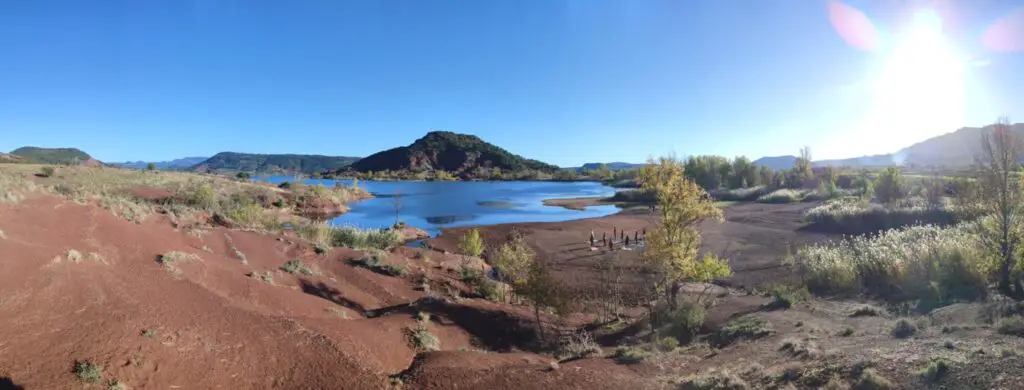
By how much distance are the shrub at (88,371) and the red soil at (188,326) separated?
9 cm

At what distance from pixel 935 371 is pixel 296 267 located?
17.1m

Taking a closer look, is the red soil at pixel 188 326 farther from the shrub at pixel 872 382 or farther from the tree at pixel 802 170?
the tree at pixel 802 170

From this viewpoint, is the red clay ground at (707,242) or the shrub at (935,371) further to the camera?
the red clay ground at (707,242)

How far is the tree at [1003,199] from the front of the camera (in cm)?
1251

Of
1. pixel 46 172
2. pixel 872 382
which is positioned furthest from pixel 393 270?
pixel 46 172

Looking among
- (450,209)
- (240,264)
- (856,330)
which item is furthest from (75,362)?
(450,209)

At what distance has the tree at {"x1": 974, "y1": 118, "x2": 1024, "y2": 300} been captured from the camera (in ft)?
41.0

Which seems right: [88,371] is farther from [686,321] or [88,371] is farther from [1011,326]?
[1011,326]

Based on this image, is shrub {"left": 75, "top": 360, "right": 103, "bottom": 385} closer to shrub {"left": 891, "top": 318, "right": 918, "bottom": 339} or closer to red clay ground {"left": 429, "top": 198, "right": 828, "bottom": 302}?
shrub {"left": 891, "top": 318, "right": 918, "bottom": 339}

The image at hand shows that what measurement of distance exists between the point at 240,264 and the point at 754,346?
584 inches

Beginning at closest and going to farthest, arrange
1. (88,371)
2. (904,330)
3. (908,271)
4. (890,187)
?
(88,371)
(904,330)
(908,271)
(890,187)

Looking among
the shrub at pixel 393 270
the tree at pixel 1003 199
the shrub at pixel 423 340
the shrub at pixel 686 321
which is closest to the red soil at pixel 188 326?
the shrub at pixel 423 340

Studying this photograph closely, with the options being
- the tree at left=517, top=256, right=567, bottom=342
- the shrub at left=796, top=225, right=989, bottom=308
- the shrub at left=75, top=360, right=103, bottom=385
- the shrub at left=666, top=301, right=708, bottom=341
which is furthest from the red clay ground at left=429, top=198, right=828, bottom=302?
the shrub at left=75, top=360, right=103, bottom=385

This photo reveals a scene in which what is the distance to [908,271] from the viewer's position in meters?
15.6
